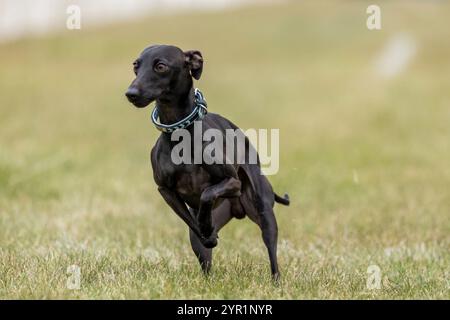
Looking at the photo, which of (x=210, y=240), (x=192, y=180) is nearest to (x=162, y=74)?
(x=192, y=180)

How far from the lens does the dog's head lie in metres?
5.65

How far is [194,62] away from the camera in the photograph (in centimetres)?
603

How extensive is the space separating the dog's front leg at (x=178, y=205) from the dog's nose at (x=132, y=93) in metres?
0.83

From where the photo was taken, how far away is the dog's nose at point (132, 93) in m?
5.55

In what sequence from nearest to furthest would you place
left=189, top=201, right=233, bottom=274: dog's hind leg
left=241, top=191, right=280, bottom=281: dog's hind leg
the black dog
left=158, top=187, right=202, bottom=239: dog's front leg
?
the black dog
left=158, top=187, right=202, bottom=239: dog's front leg
left=241, top=191, right=280, bottom=281: dog's hind leg
left=189, top=201, right=233, bottom=274: dog's hind leg

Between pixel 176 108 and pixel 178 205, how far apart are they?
0.69 meters

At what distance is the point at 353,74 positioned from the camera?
115ft

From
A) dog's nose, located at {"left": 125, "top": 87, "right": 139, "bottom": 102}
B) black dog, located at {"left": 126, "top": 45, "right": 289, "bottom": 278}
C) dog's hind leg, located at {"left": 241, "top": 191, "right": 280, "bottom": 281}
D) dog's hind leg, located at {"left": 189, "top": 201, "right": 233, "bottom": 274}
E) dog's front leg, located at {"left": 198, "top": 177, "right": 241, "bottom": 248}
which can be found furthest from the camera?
dog's hind leg, located at {"left": 189, "top": 201, "right": 233, "bottom": 274}

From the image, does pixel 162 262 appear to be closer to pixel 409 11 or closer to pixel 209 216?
pixel 209 216
